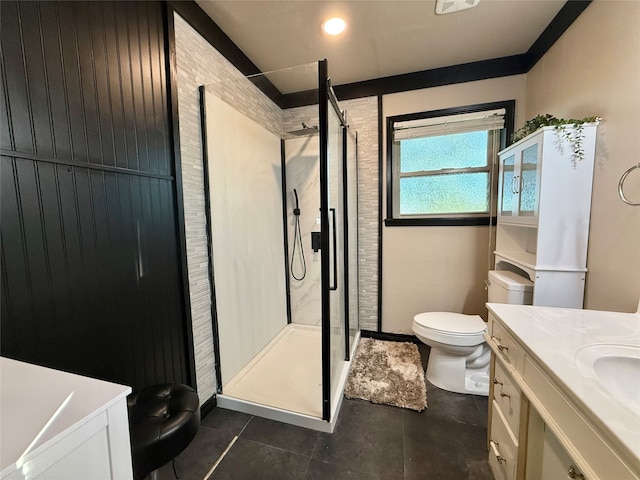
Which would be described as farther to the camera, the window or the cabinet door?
the window

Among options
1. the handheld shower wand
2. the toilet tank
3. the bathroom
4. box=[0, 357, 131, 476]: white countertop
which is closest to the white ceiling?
the bathroom

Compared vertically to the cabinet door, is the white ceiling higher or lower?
higher

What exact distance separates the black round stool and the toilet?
154 centimetres

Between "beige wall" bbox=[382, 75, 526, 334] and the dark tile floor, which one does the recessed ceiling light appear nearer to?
"beige wall" bbox=[382, 75, 526, 334]

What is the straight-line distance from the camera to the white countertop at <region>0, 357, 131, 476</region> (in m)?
0.47

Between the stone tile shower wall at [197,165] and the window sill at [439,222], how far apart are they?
1.67 metres

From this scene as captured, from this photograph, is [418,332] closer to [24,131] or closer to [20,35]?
[24,131]

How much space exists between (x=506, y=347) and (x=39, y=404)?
1.46 m

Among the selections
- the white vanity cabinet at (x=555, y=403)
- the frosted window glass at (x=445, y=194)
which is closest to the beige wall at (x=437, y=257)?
the frosted window glass at (x=445, y=194)

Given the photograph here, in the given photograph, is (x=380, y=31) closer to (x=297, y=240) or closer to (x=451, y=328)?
(x=297, y=240)

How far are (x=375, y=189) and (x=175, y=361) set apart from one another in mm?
2070

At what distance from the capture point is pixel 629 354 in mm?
819

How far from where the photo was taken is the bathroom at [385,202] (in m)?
1.18

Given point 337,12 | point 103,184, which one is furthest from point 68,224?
point 337,12
